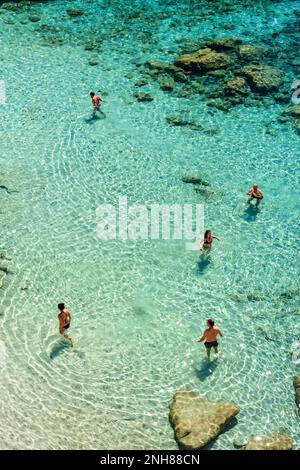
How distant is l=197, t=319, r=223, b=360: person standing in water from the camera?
12.9m

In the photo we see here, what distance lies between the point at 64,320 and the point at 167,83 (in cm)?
1443

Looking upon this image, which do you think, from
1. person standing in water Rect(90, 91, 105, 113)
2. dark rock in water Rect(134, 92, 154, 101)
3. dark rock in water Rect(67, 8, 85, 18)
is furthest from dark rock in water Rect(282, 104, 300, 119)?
dark rock in water Rect(67, 8, 85, 18)

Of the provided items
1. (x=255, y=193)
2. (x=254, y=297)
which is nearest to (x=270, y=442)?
(x=254, y=297)

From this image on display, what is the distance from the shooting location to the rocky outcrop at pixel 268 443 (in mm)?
11406

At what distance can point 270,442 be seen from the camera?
455 inches

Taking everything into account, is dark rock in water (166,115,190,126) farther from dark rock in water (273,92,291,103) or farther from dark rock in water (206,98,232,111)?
dark rock in water (273,92,291,103)

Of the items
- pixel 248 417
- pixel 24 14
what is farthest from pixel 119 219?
pixel 24 14

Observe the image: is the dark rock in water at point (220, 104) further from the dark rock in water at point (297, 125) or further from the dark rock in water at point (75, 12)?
the dark rock in water at point (75, 12)

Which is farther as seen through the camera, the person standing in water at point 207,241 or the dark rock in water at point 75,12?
the dark rock in water at point 75,12

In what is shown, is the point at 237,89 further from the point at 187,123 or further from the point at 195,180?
the point at 195,180

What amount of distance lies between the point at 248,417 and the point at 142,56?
759 inches

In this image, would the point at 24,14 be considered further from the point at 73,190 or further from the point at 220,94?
the point at 73,190

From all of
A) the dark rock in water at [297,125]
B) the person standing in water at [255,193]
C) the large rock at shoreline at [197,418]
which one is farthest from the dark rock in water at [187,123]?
the large rock at shoreline at [197,418]

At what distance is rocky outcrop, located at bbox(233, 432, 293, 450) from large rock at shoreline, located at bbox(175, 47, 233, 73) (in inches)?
713
